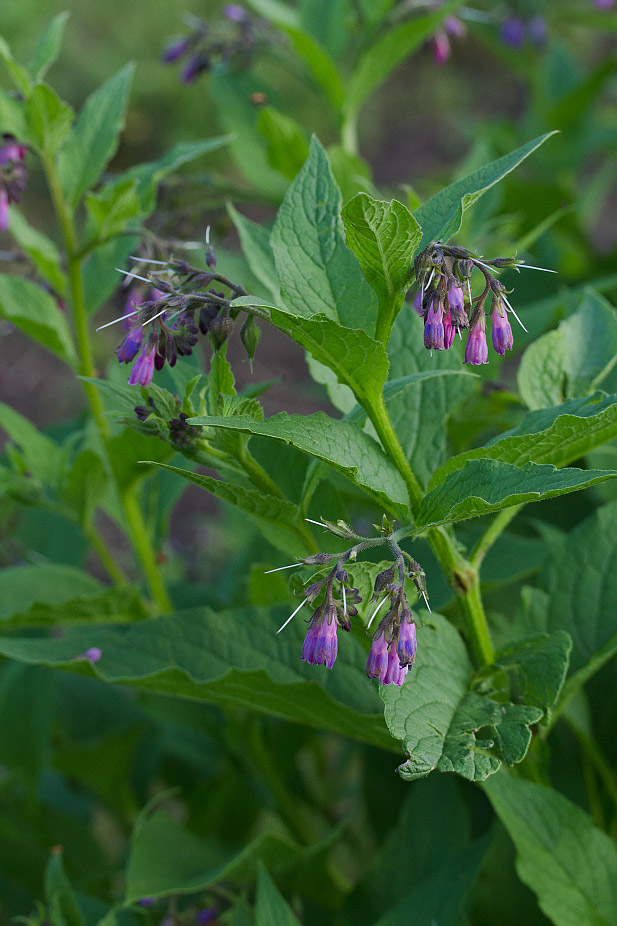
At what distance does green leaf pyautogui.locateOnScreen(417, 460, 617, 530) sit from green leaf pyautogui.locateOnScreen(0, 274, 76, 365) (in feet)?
2.36

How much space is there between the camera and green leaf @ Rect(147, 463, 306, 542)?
35.0 inches

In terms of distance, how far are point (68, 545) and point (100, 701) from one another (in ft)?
1.13

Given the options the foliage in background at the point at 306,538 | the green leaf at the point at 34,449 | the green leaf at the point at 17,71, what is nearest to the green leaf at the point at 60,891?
the foliage in background at the point at 306,538

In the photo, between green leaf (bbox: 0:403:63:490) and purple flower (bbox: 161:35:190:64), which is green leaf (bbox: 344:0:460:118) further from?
green leaf (bbox: 0:403:63:490)

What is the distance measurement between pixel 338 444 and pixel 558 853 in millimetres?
604

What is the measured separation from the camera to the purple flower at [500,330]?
937 millimetres

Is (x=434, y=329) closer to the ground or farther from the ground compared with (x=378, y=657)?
farther from the ground

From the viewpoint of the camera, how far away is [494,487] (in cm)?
83

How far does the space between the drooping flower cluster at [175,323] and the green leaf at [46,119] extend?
1.62 feet

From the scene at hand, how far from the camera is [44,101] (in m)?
1.31

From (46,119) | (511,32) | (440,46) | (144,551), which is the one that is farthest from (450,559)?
(511,32)

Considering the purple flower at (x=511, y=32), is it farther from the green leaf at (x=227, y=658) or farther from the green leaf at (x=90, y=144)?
the green leaf at (x=227, y=658)

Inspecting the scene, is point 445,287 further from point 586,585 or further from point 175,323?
point 586,585

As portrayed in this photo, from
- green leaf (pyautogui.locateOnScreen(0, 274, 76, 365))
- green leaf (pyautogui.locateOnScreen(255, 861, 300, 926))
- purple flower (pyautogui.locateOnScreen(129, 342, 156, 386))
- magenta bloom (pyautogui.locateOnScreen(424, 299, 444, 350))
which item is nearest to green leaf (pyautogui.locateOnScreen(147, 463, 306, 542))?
purple flower (pyautogui.locateOnScreen(129, 342, 156, 386))
